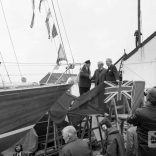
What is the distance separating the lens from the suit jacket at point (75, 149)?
12.3 ft

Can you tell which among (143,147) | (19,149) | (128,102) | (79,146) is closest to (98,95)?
(128,102)

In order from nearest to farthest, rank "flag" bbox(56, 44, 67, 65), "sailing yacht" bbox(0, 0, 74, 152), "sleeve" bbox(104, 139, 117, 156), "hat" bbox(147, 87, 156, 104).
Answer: "hat" bbox(147, 87, 156, 104), "sleeve" bbox(104, 139, 117, 156), "sailing yacht" bbox(0, 0, 74, 152), "flag" bbox(56, 44, 67, 65)

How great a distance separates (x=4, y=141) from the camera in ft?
17.2

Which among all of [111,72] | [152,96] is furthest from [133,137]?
[111,72]

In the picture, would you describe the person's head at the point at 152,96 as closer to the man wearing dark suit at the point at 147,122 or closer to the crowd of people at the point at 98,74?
the man wearing dark suit at the point at 147,122

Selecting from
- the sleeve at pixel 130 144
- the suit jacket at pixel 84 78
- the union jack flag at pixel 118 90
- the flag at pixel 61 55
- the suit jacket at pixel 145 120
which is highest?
the flag at pixel 61 55

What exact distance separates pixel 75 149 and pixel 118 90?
331 cm

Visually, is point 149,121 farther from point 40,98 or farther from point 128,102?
point 128,102

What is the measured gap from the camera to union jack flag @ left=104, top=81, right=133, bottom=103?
22.4ft

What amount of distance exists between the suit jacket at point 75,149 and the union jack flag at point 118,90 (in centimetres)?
295

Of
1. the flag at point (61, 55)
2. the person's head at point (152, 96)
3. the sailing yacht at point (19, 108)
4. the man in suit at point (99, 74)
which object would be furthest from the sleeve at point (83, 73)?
the person's head at point (152, 96)

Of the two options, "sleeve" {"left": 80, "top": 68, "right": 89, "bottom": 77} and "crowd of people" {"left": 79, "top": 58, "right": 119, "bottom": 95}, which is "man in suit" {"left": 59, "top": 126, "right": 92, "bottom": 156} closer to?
"crowd of people" {"left": 79, "top": 58, "right": 119, "bottom": 95}

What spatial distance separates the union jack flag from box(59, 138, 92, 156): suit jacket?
9.67ft

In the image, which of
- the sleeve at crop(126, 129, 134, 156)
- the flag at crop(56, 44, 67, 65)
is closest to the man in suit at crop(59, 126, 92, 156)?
the sleeve at crop(126, 129, 134, 156)
